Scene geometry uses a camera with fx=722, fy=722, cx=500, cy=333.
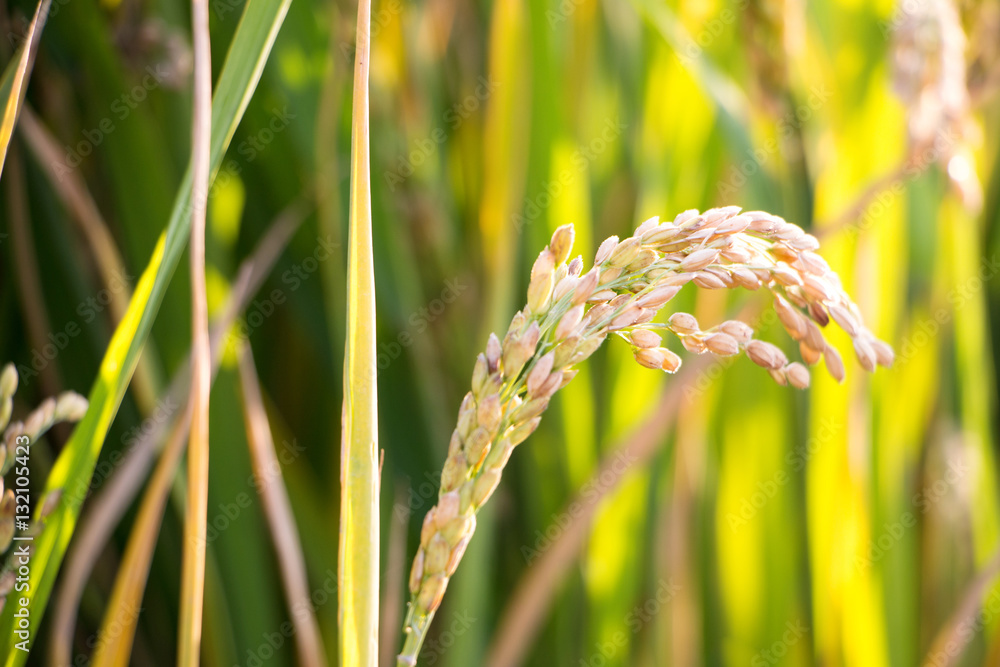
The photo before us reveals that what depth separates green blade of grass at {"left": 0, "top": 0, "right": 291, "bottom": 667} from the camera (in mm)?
463

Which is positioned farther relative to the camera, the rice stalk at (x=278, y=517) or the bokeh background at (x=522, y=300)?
the bokeh background at (x=522, y=300)

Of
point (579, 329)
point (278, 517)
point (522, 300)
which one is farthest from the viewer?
point (522, 300)

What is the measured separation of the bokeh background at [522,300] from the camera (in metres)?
0.85

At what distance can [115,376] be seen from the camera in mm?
462

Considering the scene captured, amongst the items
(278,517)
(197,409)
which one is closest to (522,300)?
(278,517)

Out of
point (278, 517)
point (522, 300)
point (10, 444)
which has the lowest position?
point (278, 517)

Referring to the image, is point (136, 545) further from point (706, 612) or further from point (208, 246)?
point (706, 612)

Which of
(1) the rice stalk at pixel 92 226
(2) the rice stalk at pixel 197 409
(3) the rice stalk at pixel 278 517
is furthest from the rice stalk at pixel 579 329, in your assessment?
(1) the rice stalk at pixel 92 226

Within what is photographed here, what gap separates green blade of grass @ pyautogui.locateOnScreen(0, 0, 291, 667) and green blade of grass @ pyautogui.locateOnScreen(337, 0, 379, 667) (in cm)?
12

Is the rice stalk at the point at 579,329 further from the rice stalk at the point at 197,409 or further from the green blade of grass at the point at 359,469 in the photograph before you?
the rice stalk at the point at 197,409

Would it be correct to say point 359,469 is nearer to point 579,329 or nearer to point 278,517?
point 579,329

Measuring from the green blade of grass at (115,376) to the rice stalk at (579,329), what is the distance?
0.22m

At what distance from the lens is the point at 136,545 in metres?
0.59

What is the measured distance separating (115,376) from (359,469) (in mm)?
190
